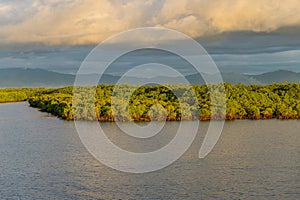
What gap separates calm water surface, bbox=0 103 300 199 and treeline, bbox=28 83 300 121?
22011 millimetres

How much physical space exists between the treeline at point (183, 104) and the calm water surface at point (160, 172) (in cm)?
2201

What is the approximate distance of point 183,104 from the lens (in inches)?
3497

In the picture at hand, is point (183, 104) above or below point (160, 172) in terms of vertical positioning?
above

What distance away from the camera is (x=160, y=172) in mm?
40625

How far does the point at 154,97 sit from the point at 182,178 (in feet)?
205

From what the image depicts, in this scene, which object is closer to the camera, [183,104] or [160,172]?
[160,172]

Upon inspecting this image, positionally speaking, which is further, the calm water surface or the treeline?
the treeline

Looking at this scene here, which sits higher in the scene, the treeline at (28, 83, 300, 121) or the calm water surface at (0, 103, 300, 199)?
the treeline at (28, 83, 300, 121)

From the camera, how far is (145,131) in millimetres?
68125

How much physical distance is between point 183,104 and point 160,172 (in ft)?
160

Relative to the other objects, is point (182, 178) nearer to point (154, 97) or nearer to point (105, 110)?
point (105, 110)

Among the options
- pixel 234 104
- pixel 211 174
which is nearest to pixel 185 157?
pixel 211 174

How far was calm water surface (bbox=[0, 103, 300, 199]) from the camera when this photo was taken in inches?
1353

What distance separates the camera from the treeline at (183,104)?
85.1 meters
